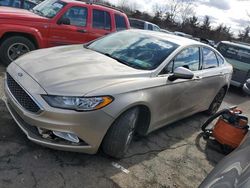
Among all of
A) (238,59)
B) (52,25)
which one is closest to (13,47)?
(52,25)

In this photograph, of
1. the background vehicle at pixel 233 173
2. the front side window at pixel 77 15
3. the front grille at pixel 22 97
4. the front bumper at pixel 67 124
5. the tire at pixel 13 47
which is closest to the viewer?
the background vehicle at pixel 233 173

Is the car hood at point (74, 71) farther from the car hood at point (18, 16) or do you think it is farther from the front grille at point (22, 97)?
the car hood at point (18, 16)

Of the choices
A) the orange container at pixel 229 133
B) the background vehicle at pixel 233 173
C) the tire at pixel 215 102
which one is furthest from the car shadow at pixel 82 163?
the tire at pixel 215 102

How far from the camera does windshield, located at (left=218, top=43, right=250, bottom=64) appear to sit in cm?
1012

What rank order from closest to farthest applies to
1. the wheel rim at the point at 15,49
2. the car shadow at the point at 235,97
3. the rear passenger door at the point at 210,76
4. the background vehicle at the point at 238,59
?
1. the rear passenger door at the point at 210,76
2. the wheel rim at the point at 15,49
3. the car shadow at the point at 235,97
4. the background vehicle at the point at 238,59

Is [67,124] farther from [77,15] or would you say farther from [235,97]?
[235,97]

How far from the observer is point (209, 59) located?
→ 17.7 feet

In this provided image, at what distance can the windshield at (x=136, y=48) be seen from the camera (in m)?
4.04

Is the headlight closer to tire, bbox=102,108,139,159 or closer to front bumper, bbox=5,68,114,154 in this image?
front bumper, bbox=5,68,114,154

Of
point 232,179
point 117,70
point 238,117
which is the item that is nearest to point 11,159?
point 117,70

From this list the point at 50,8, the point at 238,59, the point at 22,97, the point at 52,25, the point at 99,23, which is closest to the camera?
the point at 22,97

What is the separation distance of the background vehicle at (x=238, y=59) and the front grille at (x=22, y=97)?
8.07 meters

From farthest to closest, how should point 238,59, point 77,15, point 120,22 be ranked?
point 238,59 → point 120,22 → point 77,15

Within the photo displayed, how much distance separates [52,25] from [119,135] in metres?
4.30
